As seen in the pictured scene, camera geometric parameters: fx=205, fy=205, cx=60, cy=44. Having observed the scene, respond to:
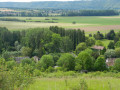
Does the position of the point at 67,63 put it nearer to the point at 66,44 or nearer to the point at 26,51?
the point at 26,51

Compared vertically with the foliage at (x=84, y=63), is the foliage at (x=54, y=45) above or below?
above

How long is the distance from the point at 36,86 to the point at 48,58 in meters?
12.9

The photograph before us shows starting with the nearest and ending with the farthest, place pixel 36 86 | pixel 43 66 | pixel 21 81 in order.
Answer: pixel 21 81 → pixel 36 86 → pixel 43 66

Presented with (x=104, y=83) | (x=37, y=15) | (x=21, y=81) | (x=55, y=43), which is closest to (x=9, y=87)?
(x=21, y=81)

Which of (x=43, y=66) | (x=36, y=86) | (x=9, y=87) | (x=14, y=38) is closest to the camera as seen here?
(x=9, y=87)

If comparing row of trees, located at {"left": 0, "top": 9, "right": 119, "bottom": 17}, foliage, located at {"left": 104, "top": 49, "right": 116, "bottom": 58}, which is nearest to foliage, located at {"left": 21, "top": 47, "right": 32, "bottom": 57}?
foliage, located at {"left": 104, "top": 49, "right": 116, "bottom": 58}

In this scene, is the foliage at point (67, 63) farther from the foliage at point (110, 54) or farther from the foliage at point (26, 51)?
the foliage at point (26, 51)

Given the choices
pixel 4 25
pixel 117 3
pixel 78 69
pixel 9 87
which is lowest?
pixel 78 69

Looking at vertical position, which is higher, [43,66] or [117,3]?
[117,3]

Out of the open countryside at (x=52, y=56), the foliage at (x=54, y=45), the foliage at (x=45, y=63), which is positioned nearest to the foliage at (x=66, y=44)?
the open countryside at (x=52, y=56)

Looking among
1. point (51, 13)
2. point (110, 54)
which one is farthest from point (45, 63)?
point (51, 13)

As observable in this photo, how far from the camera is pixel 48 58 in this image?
29.4 m

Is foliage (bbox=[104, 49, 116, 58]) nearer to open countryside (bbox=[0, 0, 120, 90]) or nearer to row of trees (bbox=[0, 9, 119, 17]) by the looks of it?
open countryside (bbox=[0, 0, 120, 90])

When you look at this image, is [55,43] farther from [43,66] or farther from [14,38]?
[43,66]
